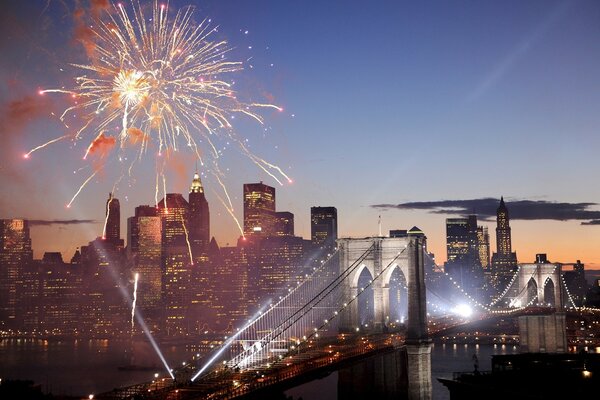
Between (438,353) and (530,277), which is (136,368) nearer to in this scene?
(438,353)

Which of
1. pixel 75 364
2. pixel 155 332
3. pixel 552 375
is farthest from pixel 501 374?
pixel 155 332

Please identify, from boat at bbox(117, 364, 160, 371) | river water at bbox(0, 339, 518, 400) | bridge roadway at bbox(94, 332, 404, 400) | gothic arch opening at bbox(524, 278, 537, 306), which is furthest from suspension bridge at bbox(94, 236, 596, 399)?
boat at bbox(117, 364, 160, 371)

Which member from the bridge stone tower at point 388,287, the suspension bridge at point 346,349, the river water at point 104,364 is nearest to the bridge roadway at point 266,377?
→ the suspension bridge at point 346,349

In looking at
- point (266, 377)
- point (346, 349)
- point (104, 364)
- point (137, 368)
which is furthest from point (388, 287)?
point (104, 364)

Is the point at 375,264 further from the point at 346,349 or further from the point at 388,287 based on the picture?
the point at 346,349

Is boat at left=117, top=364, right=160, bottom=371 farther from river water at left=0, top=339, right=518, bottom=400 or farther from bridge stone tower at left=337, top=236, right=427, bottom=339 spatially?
bridge stone tower at left=337, top=236, right=427, bottom=339

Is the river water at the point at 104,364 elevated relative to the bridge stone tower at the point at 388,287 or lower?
lower

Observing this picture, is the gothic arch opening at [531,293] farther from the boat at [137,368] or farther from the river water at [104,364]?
the boat at [137,368]
